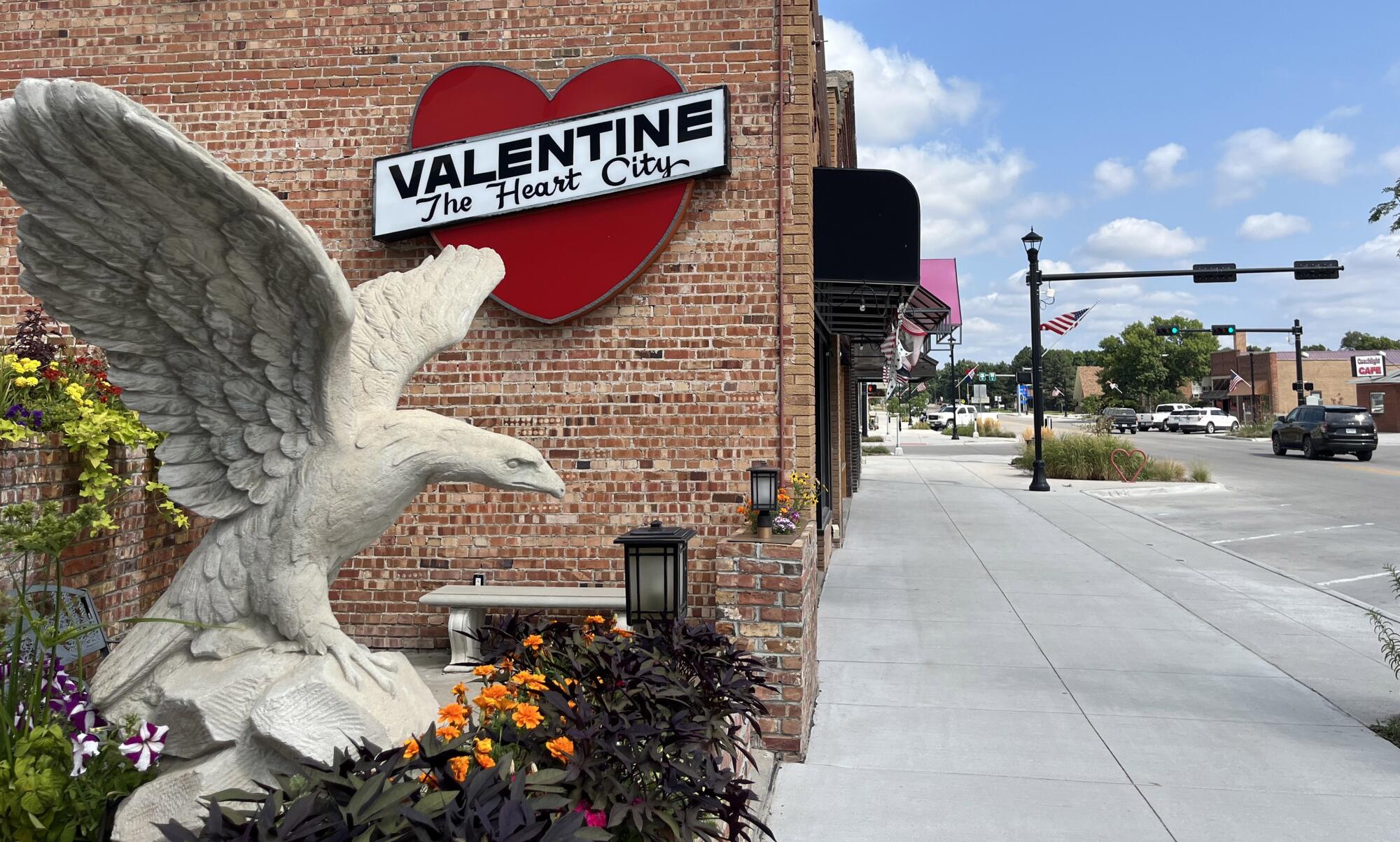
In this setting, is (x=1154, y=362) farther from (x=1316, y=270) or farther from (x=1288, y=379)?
(x=1316, y=270)

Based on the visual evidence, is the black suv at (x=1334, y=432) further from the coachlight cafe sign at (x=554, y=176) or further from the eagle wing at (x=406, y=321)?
the eagle wing at (x=406, y=321)

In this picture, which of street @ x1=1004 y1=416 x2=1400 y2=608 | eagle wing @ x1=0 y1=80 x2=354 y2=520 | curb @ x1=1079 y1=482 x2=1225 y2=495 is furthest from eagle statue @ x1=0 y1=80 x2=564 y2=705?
curb @ x1=1079 y1=482 x2=1225 y2=495

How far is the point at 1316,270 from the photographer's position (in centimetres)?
2006

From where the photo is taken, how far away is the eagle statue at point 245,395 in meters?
2.49

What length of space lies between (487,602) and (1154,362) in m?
73.8

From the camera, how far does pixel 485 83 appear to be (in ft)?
20.5

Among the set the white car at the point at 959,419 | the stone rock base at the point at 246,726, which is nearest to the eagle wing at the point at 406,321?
the stone rock base at the point at 246,726

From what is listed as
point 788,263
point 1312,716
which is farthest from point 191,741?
point 1312,716

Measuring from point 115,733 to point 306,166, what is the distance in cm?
470

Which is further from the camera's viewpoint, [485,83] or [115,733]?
[485,83]

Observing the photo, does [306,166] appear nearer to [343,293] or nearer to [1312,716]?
[343,293]

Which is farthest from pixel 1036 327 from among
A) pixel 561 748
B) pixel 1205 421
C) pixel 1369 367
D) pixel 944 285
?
pixel 1369 367

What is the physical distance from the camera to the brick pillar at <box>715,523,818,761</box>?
4613 mm

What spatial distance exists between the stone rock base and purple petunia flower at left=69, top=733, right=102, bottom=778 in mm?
171
